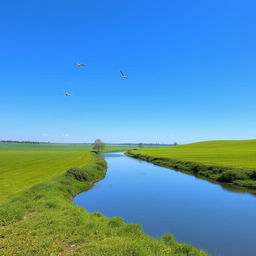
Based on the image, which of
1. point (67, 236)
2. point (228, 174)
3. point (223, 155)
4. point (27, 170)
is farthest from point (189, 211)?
point (223, 155)

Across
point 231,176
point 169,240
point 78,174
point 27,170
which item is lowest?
point 169,240

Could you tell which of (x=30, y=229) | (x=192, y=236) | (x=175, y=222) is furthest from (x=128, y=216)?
(x=30, y=229)

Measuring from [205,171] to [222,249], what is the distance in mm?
23821

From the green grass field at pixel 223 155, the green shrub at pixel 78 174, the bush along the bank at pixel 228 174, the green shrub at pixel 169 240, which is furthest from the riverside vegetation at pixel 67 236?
the green grass field at pixel 223 155

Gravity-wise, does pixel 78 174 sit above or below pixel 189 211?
above

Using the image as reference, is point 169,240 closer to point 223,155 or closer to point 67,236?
point 67,236

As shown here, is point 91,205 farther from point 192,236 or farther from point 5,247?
point 5,247

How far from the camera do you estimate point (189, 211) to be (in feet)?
50.4

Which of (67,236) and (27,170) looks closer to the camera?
(67,236)

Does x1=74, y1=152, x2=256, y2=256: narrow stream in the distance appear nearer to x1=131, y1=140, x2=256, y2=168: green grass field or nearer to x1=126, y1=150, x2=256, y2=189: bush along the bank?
x1=126, y1=150, x2=256, y2=189: bush along the bank

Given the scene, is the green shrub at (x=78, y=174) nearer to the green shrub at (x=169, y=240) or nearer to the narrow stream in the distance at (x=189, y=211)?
the narrow stream in the distance at (x=189, y=211)

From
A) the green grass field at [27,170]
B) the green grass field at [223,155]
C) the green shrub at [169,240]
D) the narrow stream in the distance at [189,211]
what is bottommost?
the narrow stream in the distance at [189,211]

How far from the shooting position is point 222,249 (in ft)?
31.8

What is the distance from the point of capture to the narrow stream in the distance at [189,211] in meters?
10.7
